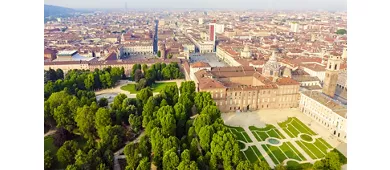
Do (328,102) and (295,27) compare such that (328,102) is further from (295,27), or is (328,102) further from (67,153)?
(295,27)

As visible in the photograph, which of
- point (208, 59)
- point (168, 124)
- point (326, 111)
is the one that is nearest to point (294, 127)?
point (326, 111)

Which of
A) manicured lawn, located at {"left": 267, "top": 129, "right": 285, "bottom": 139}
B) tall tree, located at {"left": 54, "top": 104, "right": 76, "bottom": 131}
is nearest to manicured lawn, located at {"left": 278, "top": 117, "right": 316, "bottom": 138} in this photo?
manicured lawn, located at {"left": 267, "top": 129, "right": 285, "bottom": 139}

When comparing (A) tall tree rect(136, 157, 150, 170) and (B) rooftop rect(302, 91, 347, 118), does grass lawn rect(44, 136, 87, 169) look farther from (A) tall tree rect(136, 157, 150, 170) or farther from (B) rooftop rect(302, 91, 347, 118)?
(B) rooftop rect(302, 91, 347, 118)

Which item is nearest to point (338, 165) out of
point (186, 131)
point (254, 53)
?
point (186, 131)

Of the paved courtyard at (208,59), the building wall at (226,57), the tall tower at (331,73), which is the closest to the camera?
the tall tower at (331,73)

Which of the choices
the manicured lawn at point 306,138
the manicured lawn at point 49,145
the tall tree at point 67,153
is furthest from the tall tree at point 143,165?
the manicured lawn at point 306,138

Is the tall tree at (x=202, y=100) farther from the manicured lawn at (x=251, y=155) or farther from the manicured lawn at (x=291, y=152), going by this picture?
the manicured lawn at (x=291, y=152)
